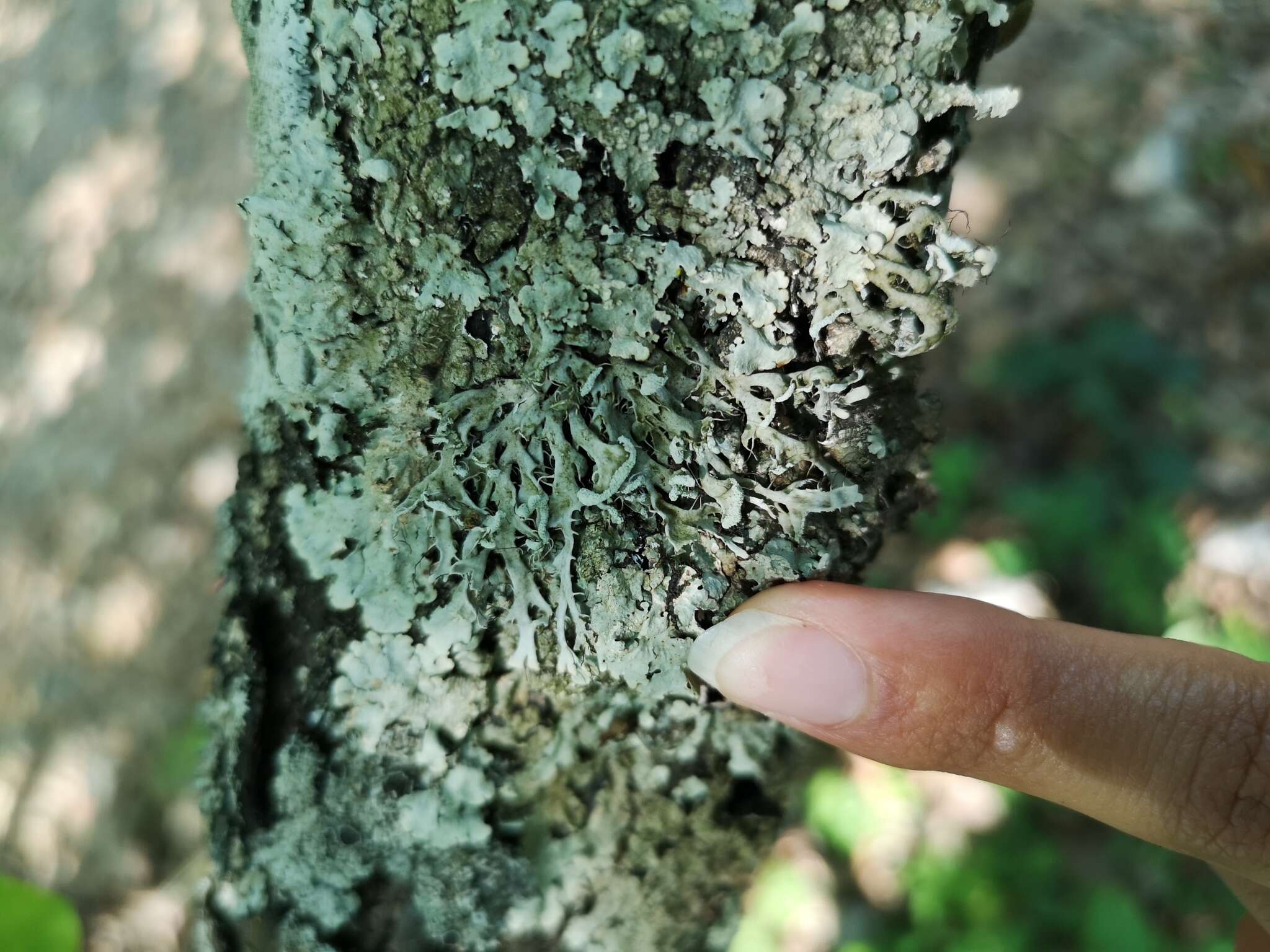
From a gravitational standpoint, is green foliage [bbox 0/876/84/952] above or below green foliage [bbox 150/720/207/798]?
below

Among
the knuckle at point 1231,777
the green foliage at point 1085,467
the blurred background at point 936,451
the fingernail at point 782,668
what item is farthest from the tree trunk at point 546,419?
the green foliage at point 1085,467

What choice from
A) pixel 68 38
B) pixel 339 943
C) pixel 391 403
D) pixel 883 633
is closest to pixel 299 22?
pixel 391 403

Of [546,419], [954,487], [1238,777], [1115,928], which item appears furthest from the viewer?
[954,487]

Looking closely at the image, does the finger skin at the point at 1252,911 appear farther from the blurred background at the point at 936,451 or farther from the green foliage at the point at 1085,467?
the green foliage at the point at 1085,467

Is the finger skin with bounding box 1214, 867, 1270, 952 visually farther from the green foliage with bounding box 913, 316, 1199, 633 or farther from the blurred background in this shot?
the green foliage with bounding box 913, 316, 1199, 633

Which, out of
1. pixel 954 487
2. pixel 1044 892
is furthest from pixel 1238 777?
pixel 954 487

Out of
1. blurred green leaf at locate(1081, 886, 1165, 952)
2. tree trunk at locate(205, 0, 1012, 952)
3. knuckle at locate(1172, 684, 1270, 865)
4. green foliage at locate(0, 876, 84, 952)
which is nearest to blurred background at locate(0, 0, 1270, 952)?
blurred green leaf at locate(1081, 886, 1165, 952)

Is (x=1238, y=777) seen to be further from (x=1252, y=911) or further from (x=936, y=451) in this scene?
(x=936, y=451)
